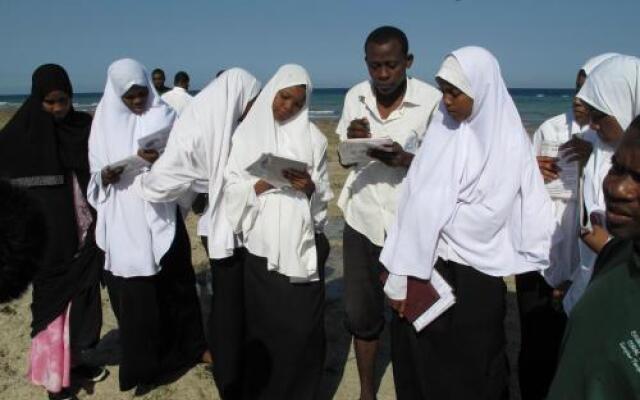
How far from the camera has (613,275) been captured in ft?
5.11

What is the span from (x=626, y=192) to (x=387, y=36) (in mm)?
2066

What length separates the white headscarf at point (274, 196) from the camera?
3.12 meters

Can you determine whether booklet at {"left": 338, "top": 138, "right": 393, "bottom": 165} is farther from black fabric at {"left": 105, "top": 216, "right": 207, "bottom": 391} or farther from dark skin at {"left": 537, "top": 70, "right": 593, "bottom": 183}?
black fabric at {"left": 105, "top": 216, "right": 207, "bottom": 391}

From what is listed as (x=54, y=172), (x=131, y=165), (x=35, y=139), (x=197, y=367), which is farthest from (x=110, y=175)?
(x=197, y=367)

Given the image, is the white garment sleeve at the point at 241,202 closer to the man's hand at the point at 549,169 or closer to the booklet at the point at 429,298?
the booklet at the point at 429,298

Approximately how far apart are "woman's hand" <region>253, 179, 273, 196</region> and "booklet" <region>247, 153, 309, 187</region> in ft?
0.34

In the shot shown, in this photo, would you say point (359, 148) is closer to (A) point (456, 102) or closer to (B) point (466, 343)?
(A) point (456, 102)

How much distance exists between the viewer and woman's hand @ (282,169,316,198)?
3021 mm

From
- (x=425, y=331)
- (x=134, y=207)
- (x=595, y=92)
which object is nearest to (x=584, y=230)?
(x=595, y=92)

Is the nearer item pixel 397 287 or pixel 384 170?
pixel 397 287

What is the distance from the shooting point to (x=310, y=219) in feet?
10.4

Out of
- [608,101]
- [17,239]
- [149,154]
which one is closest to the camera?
[17,239]

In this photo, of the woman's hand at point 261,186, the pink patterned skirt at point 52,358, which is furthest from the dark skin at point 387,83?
the pink patterned skirt at point 52,358

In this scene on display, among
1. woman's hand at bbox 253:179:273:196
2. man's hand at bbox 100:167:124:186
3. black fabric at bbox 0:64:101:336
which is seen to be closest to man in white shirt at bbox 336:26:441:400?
woman's hand at bbox 253:179:273:196
